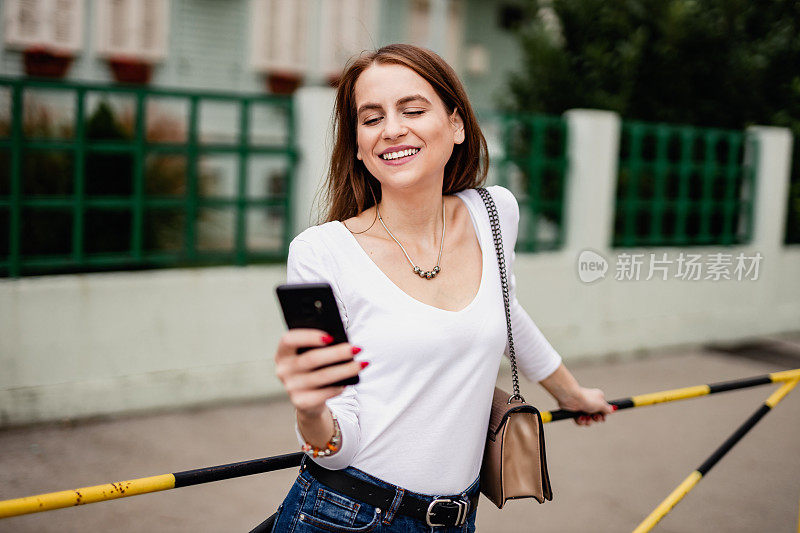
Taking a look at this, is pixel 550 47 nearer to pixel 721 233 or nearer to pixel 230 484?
pixel 721 233

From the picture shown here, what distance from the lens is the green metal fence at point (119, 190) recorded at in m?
4.72

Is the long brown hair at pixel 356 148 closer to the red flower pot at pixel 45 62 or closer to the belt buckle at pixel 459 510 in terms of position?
the belt buckle at pixel 459 510

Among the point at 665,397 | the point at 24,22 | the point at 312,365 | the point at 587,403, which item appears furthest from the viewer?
the point at 24,22

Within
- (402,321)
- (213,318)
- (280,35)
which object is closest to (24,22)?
(280,35)

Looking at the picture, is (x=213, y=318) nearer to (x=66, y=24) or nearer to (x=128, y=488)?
(x=128, y=488)

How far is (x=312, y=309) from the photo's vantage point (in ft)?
4.31

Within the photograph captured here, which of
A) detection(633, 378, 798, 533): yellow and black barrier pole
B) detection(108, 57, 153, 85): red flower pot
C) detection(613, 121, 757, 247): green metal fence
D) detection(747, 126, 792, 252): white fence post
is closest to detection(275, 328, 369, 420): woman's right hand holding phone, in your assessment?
detection(633, 378, 798, 533): yellow and black barrier pole

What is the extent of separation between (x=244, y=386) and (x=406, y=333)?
395 centimetres

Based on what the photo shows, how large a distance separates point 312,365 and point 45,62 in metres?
8.87

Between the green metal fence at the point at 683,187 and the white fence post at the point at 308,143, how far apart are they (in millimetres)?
3065

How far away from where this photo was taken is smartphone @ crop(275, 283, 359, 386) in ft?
4.26

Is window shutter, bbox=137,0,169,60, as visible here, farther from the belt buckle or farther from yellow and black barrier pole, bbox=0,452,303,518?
the belt buckle

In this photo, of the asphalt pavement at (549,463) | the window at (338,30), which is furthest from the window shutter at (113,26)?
the asphalt pavement at (549,463)

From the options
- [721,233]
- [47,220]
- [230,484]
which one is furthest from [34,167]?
[721,233]
